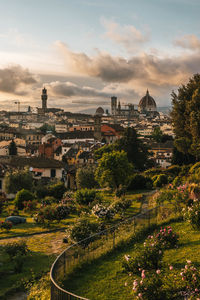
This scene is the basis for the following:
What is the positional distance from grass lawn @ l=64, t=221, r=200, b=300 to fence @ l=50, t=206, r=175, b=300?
0.26m

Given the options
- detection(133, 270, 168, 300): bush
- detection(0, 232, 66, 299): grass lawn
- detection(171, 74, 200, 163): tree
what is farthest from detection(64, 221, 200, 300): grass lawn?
detection(171, 74, 200, 163): tree

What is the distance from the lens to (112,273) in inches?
351

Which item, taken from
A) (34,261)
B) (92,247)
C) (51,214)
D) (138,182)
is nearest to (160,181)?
(138,182)

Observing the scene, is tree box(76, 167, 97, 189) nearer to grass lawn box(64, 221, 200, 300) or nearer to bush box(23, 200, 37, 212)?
bush box(23, 200, 37, 212)

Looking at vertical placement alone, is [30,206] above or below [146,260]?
below

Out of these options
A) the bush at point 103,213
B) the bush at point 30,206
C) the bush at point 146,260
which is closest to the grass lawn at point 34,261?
the bush at point 103,213

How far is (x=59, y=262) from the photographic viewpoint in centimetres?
819

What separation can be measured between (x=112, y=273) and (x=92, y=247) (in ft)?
4.20

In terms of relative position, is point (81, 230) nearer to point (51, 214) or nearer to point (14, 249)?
point (14, 249)

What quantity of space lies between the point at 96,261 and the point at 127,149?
124 ft

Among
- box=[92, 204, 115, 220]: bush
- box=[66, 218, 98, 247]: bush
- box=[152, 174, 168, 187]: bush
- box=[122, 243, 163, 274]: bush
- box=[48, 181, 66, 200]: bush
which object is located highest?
box=[122, 243, 163, 274]: bush

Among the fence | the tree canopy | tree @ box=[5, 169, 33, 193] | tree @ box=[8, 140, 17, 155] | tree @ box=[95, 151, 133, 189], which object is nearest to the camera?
the fence

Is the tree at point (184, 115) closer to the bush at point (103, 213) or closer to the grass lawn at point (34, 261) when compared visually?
Result: the bush at point (103, 213)

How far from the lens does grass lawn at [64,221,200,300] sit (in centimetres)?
782
